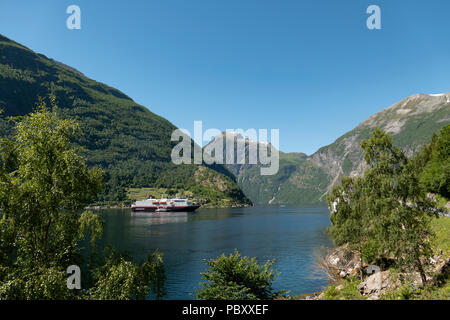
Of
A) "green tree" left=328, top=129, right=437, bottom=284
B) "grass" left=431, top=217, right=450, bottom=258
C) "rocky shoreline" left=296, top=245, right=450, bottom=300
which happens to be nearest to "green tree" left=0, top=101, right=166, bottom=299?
"green tree" left=328, top=129, right=437, bottom=284

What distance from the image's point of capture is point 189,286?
43031mm

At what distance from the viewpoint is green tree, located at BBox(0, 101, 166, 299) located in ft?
45.0

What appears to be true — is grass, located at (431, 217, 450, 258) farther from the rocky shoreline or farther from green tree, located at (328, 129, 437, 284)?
green tree, located at (328, 129, 437, 284)

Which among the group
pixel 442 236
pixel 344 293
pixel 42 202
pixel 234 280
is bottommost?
pixel 344 293

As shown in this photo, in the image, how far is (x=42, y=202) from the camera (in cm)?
1438

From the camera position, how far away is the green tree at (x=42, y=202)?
13711 millimetres

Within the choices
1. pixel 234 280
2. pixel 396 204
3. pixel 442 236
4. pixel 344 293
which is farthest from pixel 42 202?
pixel 442 236

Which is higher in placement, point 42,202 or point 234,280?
point 42,202

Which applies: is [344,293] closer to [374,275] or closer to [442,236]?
[374,275]

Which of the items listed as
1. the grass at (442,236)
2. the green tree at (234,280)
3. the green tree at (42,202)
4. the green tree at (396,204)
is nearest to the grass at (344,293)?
the grass at (442,236)

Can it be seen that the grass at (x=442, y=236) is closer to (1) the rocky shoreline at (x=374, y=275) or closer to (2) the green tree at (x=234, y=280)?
(1) the rocky shoreline at (x=374, y=275)

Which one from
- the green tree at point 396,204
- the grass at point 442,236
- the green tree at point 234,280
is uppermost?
the green tree at point 396,204
